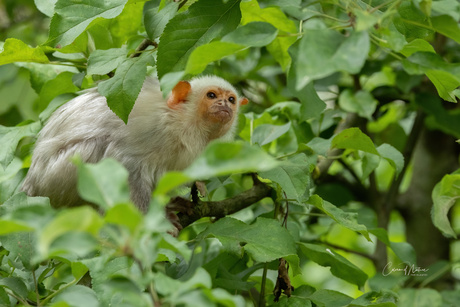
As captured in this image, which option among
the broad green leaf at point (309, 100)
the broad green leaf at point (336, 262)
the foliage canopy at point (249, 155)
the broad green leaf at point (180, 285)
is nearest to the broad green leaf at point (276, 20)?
the foliage canopy at point (249, 155)

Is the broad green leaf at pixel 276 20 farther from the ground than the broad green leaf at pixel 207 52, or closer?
closer

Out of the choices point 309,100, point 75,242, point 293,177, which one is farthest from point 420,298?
point 75,242

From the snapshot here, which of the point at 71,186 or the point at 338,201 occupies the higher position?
the point at 71,186

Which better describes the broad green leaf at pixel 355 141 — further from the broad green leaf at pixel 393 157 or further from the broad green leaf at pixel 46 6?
the broad green leaf at pixel 46 6

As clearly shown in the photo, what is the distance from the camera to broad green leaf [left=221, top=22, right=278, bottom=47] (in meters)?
2.04

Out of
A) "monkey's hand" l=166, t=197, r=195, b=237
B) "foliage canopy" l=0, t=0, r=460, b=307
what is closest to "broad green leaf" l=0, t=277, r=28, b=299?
"foliage canopy" l=0, t=0, r=460, b=307

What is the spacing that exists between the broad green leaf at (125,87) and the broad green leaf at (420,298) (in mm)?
1857

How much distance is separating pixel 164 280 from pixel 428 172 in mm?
4433

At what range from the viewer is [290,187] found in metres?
2.96

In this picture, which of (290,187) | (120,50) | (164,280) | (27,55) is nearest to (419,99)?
(290,187)

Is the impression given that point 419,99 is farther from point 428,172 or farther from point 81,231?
point 81,231

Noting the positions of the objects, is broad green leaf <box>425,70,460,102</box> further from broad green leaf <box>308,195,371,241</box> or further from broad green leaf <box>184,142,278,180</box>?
broad green leaf <box>184,142,278,180</box>

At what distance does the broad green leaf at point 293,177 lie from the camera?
9.70ft

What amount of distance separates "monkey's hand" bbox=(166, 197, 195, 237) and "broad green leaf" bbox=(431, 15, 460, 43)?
5.70 feet
